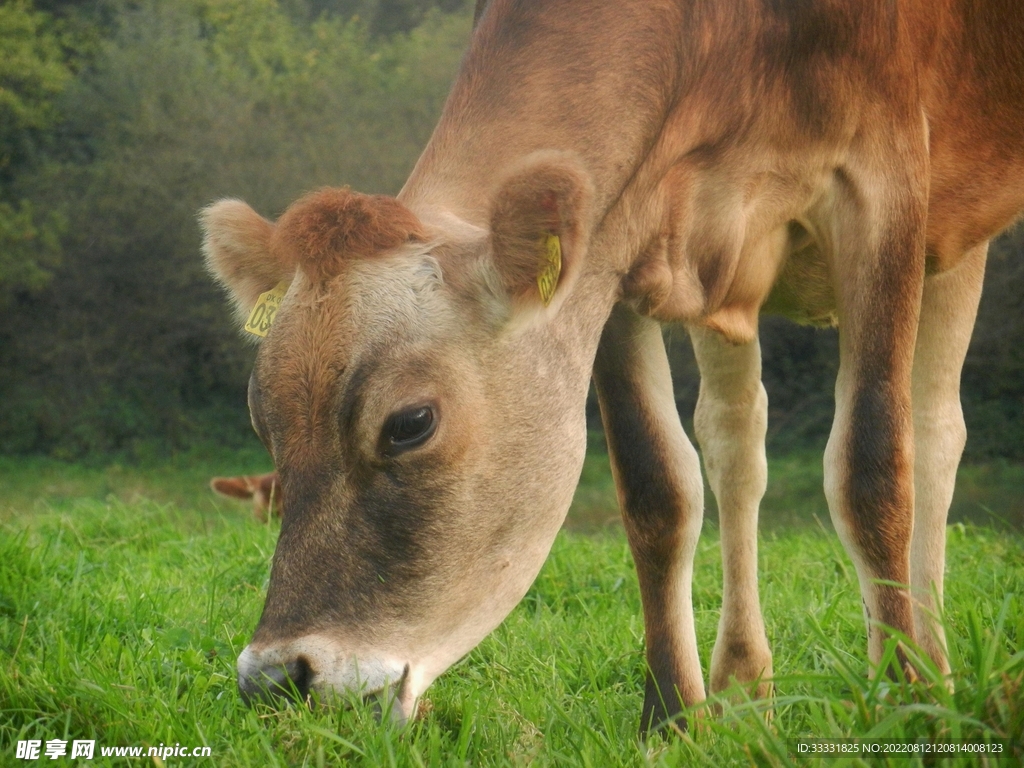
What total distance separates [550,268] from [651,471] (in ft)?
3.20

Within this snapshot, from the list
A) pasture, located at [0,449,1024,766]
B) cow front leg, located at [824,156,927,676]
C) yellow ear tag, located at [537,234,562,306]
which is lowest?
pasture, located at [0,449,1024,766]

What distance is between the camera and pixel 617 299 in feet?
9.72

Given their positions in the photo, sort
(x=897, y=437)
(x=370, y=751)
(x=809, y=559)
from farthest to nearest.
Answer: (x=809, y=559) < (x=897, y=437) < (x=370, y=751)

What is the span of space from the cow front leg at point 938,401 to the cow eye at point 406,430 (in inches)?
78.8

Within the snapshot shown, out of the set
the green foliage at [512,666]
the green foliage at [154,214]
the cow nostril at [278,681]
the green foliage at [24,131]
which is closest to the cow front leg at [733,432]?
the green foliage at [512,666]

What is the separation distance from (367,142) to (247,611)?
1986cm

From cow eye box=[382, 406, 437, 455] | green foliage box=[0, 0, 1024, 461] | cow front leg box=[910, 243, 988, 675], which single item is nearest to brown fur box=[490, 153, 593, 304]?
cow eye box=[382, 406, 437, 455]

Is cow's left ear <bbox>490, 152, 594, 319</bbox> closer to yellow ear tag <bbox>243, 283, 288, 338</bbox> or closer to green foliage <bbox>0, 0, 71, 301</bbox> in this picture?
yellow ear tag <bbox>243, 283, 288, 338</bbox>

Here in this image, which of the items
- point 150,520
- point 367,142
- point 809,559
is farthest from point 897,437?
point 367,142

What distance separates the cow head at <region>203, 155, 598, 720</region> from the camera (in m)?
2.44

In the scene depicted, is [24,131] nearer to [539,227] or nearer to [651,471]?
[651,471]

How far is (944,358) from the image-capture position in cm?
387

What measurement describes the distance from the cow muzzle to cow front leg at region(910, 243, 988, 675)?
2.06 m

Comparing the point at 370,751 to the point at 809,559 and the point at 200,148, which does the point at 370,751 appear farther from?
the point at 200,148
